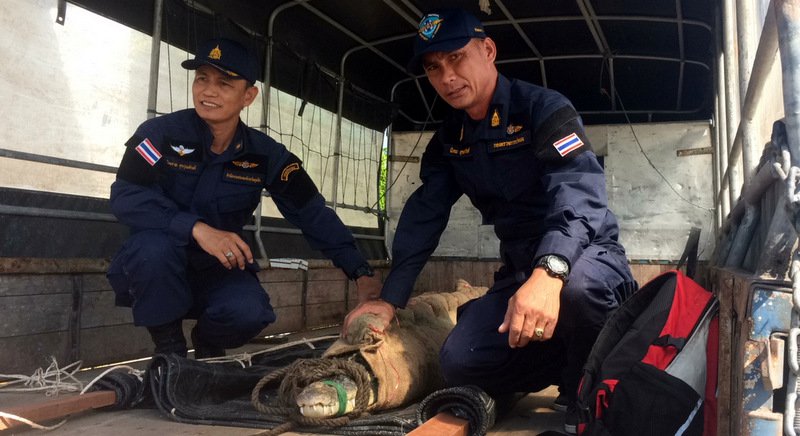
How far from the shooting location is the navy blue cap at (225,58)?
233cm

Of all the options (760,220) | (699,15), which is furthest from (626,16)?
(760,220)

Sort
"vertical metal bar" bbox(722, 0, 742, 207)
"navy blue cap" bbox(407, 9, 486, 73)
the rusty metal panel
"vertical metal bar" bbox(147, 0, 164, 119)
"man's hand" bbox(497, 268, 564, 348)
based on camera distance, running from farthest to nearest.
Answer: "vertical metal bar" bbox(147, 0, 164, 119), "vertical metal bar" bbox(722, 0, 742, 207), "navy blue cap" bbox(407, 9, 486, 73), "man's hand" bbox(497, 268, 564, 348), the rusty metal panel

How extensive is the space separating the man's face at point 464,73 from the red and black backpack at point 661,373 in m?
0.79

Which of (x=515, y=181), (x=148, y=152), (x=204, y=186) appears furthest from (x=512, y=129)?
(x=148, y=152)

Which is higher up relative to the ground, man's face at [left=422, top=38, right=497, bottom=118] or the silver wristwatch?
man's face at [left=422, top=38, right=497, bottom=118]

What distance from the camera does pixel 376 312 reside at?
198 cm

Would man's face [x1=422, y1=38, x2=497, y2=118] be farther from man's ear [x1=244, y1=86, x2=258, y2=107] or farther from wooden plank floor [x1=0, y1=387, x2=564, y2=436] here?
wooden plank floor [x1=0, y1=387, x2=564, y2=436]

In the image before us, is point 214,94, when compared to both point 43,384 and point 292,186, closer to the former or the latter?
point 292,186

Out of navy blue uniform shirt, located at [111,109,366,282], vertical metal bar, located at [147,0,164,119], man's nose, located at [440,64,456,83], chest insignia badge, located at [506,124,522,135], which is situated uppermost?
vertical metal bar, located at [147,0,164,119]

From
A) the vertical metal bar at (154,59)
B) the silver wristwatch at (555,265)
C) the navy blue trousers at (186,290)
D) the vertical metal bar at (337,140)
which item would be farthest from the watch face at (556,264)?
the vertical metal bar at (337,140)

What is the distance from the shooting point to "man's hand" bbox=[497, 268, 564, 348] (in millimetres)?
1407

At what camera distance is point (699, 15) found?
151 inches

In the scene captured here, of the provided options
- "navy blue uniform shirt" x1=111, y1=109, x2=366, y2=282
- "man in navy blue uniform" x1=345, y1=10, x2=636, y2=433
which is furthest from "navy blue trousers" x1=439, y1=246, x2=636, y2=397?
"navy blue uniform shirt" x1=111, y1=109, x2=366, y2=282

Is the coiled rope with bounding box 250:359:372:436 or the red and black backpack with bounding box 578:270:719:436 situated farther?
the coiled rope with bounding box 250:359:372:436
